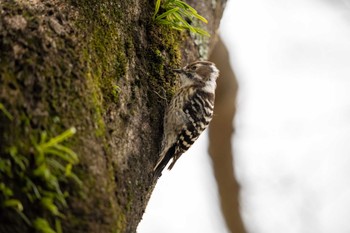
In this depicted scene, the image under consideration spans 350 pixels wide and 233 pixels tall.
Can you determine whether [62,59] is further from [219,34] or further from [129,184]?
[219,34]

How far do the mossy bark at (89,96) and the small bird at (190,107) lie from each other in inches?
17.0

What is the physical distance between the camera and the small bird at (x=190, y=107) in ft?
13.3

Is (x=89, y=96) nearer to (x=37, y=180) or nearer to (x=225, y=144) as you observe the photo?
(x=37, y=180)

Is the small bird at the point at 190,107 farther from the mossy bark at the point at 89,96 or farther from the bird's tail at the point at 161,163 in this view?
the mossy bark at the point at 89,96

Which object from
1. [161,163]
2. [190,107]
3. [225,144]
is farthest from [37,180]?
[225,144]

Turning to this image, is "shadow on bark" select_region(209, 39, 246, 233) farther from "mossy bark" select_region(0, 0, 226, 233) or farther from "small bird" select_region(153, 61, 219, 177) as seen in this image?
"mossy bark" select_region(0, 0, 226, 233)

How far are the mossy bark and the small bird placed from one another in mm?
431

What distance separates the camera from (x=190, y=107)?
14.5ft

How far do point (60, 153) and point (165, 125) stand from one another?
167cm

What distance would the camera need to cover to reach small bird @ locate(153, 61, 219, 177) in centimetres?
405

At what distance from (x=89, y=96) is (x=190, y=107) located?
197 centimetres

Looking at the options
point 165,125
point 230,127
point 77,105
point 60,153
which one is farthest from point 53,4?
point 230,127

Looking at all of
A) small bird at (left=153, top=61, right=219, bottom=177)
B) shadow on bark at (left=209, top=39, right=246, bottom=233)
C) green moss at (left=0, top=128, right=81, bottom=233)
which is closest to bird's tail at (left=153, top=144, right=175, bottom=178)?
small bird at (left=153, top=61, right=219, bottom=177)

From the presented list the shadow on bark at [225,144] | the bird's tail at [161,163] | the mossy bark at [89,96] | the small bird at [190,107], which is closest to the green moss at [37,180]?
the mossy bark at [89,96]
